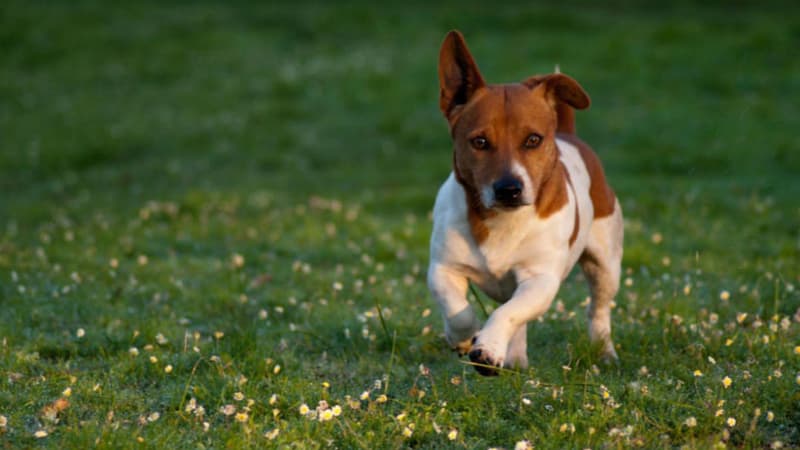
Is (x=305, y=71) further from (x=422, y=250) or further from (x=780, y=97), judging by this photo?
(x=422, y=250)

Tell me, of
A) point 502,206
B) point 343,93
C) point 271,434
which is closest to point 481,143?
point 502,206

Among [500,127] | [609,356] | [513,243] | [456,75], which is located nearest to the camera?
[500,127]

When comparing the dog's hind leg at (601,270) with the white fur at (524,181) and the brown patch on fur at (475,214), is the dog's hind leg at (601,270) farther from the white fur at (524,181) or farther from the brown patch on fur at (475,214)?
the white fur at (524,181)

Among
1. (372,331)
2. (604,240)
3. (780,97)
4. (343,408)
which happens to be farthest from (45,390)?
(780,97)

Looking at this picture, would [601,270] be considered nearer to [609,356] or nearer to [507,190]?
[609,356]

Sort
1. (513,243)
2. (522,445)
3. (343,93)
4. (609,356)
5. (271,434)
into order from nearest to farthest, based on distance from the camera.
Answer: (522,445) < (271,434) < (513,243) < (609,356) < (343,93)

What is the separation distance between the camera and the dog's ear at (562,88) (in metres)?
6.17

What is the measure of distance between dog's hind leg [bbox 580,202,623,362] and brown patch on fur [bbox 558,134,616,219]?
6cm

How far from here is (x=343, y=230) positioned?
11.5 metres

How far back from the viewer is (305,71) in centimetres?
2261

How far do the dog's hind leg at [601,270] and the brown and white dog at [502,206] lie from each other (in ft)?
1.66

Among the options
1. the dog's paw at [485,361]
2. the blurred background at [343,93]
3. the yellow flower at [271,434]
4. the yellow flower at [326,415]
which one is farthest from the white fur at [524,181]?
the blurred background at [343,93]

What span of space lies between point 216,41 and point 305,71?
13.8 feet

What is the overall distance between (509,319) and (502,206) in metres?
0.63
